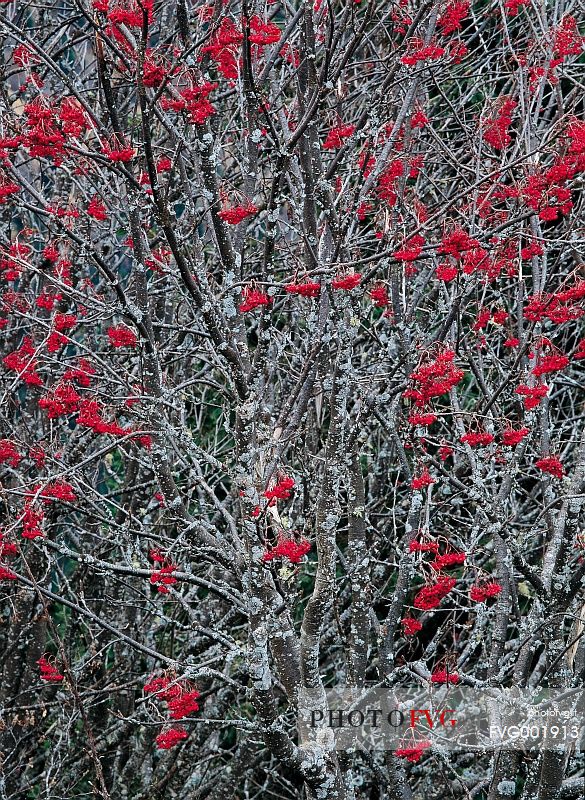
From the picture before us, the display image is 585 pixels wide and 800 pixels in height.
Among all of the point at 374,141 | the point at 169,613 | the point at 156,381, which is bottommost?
the point at 169,613

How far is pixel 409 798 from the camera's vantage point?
523 centimetres

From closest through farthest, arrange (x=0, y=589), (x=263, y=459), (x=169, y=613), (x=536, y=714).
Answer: (x=263, y=459)
(x=536, y=714)
(x=0, y=589)
(x=169, y=613)

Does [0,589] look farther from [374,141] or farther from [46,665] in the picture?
[374,141]

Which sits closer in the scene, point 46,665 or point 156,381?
point 156,381

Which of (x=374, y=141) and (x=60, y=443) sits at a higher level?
(x=374, y=141)

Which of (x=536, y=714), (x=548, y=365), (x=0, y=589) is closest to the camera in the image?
(x=548, y=365)

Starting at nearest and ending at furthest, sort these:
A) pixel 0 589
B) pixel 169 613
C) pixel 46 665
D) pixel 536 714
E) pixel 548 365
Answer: pixel 548 365 → pixel 536 714 → pixel 46 665 → pixel 0 589 → pixel 169 613

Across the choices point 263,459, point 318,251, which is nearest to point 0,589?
point 263,459

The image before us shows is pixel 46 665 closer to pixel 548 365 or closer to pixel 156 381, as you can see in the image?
pixel 156 381

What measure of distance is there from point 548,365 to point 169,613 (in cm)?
438

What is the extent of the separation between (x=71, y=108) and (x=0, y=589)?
4020 millimetres

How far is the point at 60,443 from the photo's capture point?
7.16m

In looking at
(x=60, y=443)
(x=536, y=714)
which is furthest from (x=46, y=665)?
(x=536, y=714)

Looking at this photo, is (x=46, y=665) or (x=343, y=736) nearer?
(x=343, y=736)
